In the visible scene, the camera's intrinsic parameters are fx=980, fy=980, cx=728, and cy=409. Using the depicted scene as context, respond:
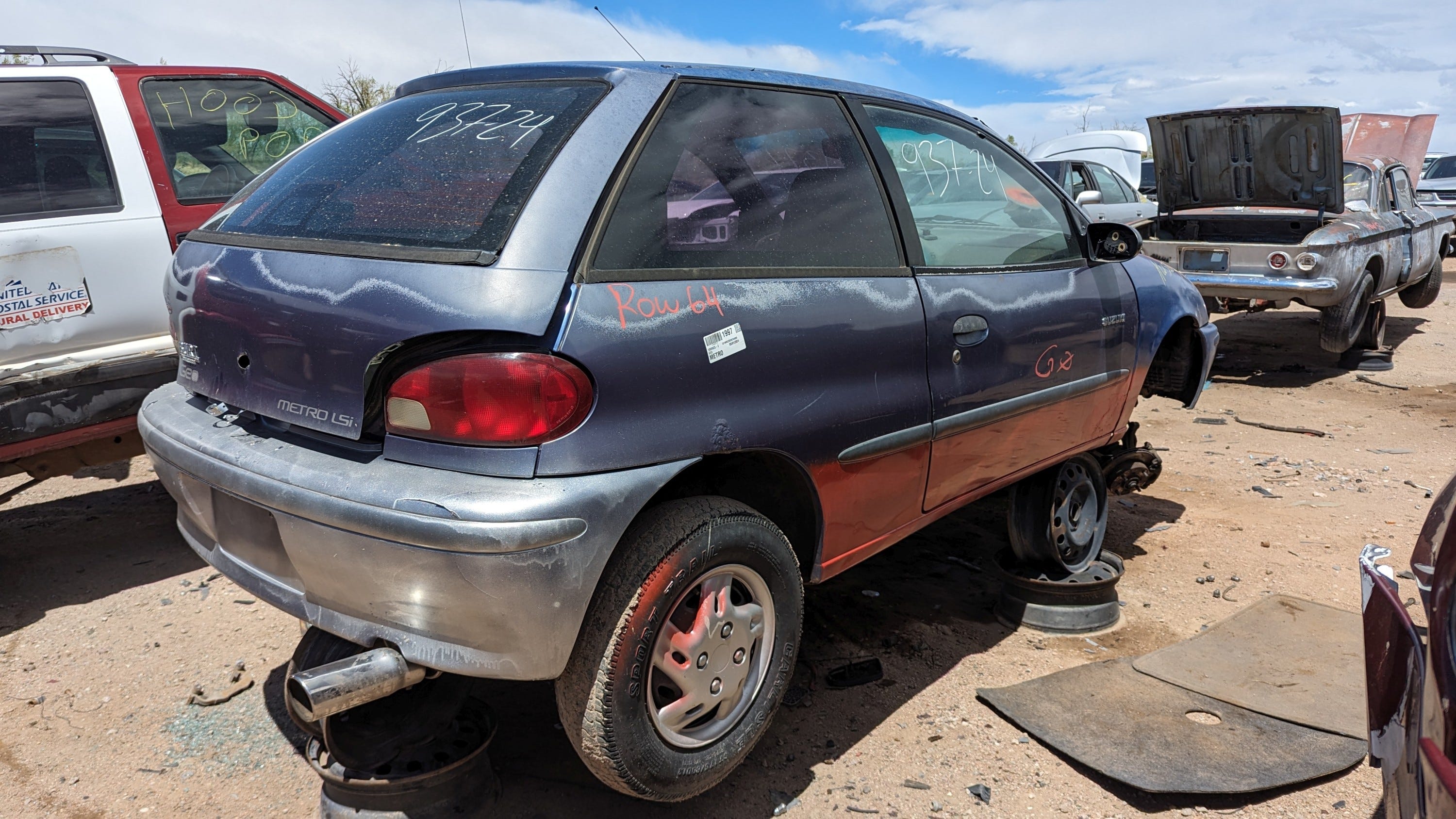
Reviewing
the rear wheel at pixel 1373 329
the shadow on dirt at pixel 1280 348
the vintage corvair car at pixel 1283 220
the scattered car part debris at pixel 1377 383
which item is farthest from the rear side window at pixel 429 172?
the rear wheel at pixel 1373 329

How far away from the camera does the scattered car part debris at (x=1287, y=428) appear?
6.85m

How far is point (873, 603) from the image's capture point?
12.8 ft

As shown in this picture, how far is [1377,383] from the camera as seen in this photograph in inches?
336

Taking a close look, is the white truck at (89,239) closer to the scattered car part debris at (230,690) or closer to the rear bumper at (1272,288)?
the scattered car part debris at (230,690)

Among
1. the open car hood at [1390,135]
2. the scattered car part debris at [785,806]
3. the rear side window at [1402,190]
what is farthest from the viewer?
the open car hood at [1390,135]

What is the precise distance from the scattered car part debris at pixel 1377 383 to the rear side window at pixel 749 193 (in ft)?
24.8

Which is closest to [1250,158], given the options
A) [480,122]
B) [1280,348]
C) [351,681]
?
[1280,348]

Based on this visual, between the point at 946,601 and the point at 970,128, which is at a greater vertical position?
the point at 970,128

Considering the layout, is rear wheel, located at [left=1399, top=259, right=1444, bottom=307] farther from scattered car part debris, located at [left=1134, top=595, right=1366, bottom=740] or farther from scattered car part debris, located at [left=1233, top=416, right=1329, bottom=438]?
scattered car part debris, located at [left=1134, top=595, right=1366, bottom=740]

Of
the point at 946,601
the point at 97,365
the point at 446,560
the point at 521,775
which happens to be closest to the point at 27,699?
the point at 97,365

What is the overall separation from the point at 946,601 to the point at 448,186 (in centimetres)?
263

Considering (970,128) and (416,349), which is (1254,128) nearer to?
(970,128)

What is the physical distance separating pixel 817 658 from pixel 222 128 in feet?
12.0

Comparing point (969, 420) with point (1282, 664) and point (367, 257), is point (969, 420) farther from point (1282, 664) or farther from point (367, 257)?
point (367, 257)
